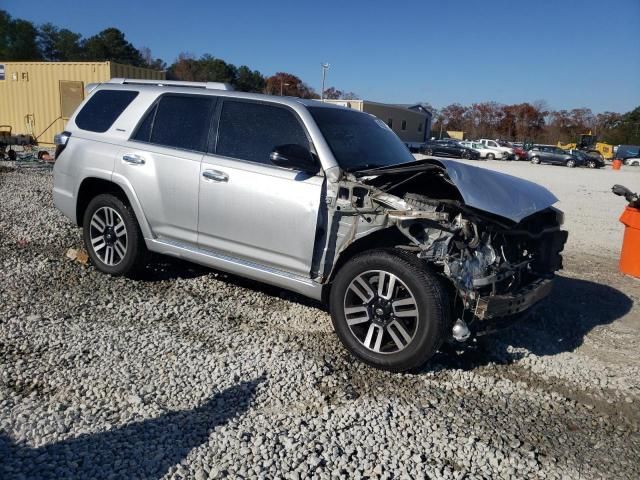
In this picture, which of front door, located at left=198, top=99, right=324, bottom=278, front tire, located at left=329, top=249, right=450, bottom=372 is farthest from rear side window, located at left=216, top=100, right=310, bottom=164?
front tire, located at left=329, top=249, right=450, bottom=372

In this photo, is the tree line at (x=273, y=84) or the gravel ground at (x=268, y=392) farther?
the tree line at (x=273, y=84)

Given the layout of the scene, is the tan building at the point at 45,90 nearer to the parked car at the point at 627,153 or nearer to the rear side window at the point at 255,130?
the rear side window at the point at 255,130

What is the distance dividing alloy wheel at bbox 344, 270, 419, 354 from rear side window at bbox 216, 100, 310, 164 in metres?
1.19

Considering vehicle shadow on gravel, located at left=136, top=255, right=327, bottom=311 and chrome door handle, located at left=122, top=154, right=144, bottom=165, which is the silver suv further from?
vehicle shadow on gravel, located at left=136, top=255, right=327, bottom=311

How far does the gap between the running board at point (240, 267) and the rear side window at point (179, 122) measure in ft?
2.91

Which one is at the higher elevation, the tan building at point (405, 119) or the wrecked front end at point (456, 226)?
the tan building at point (405, 119)

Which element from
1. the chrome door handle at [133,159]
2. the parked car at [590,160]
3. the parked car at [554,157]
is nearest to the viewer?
the chrome door handle at [133,159]

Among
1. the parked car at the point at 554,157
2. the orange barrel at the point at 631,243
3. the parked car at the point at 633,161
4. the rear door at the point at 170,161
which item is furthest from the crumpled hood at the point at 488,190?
the parked car at the point at 633,161

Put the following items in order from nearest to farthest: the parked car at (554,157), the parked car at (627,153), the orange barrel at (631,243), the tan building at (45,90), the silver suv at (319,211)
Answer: the silver suv at (319,211)
the orange barrel at (631,243)
the tan building at (45,90)
the parked car at (554,157)
the parked car at (627,153)

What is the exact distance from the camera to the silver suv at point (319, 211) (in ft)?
11.9

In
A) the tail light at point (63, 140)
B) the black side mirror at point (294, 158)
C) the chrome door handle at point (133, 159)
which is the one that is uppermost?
the black side mirror at point (294, 158)

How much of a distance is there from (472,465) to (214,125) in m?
3.33

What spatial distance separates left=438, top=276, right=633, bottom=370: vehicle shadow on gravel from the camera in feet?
13.6

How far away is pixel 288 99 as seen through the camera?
14.9ft
